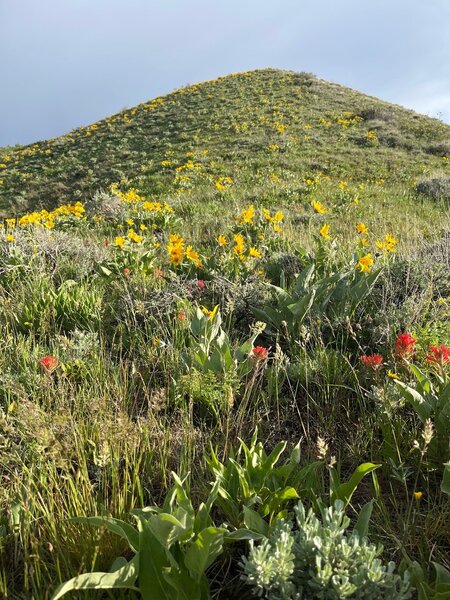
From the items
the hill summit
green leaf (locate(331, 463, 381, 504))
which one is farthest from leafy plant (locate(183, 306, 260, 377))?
the hill summit

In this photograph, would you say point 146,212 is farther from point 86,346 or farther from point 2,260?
point 86,346

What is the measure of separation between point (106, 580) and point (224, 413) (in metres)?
1.09

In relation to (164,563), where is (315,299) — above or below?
above

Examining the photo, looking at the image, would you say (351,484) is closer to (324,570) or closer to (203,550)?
(324,570)

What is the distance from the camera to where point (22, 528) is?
1.44 meters

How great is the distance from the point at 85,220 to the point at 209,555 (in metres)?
7.22

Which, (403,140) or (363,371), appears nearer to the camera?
(363,371)

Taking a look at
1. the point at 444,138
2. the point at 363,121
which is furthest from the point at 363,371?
the point at 363,121

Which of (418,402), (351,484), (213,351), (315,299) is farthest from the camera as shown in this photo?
(315,299)

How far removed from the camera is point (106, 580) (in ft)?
3.70

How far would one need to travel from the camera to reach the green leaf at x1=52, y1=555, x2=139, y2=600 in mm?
1088

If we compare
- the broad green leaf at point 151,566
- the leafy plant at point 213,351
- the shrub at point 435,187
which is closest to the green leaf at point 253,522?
the broad green leaf at point 151,566

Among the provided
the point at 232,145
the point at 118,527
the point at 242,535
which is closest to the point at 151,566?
the point at 118,527

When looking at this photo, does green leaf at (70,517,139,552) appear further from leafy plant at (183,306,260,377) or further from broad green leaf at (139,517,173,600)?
leafy plant at (183,306,260,377)
